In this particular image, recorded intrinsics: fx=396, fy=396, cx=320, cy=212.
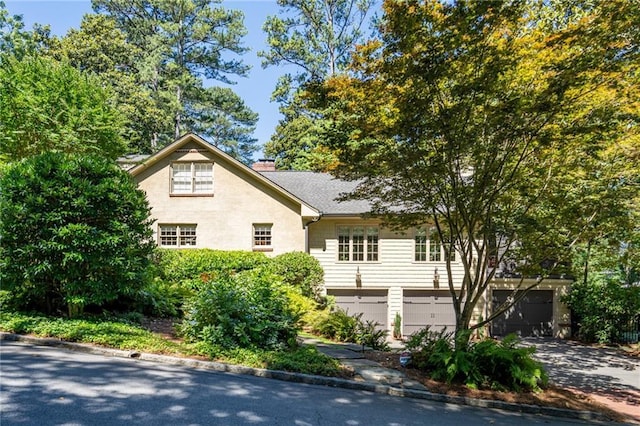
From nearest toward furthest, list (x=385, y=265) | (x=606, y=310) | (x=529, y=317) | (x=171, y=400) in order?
(x=171, y=400) → (x=606, y=310) → (x=385, y=265) → (x=529, y=317)

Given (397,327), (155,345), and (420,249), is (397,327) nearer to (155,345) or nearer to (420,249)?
(420,249)

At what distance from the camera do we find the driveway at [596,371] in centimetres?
796

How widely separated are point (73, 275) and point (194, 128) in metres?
28.2

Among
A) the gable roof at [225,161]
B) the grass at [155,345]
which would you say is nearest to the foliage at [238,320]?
the grass at [155,345]

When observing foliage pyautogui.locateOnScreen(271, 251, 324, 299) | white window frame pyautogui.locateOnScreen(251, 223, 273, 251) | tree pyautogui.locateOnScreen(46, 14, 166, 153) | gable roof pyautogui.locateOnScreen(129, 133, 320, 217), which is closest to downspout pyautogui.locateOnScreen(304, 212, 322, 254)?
gable roof pyautogui.locateOnScreen(129, 133, 320, 217)

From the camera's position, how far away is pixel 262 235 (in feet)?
54.9

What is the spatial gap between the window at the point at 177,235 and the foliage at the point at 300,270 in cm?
389

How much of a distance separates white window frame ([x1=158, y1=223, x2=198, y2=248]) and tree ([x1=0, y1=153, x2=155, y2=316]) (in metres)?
8.60

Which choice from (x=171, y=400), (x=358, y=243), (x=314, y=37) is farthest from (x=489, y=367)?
(x=314, y=37)

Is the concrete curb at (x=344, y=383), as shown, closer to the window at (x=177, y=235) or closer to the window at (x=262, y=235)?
the window at (x=262, y=235)

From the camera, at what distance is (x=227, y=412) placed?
459cm

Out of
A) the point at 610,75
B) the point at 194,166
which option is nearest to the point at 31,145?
the point at 194,166

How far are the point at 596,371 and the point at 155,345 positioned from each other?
11529 millimetres

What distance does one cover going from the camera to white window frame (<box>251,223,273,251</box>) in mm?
16594
